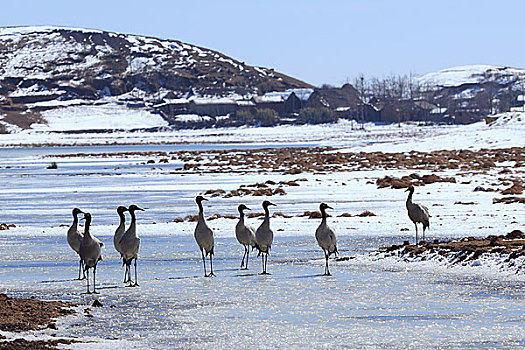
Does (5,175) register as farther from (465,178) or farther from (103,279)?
(103,279)

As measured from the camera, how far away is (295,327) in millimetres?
11133

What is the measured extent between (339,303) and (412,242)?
7.14 m

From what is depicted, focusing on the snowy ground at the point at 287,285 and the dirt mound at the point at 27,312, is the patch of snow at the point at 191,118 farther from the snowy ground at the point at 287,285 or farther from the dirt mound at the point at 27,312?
the dirt mound at the point at 27,312

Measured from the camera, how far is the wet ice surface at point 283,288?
10680mm

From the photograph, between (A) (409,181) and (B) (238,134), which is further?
(B) (238,134)

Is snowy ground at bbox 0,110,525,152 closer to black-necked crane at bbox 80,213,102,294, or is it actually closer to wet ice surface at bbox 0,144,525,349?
wet ice surface at bbox 0,144,525,349

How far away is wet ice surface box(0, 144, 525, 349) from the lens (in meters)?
10.7

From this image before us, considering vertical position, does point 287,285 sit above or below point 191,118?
below

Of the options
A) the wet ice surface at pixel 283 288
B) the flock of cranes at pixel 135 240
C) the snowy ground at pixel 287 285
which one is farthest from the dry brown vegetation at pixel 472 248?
the flock of cranes at pixel 135 240

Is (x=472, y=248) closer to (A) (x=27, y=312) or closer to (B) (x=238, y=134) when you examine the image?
(A) (x=27, y=312)

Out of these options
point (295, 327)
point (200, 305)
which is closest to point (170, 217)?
point (200, 305)

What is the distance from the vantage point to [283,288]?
14102mm

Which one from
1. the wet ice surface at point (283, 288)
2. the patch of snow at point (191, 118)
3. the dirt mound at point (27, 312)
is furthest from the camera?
the patch of snow at point (191, 118)

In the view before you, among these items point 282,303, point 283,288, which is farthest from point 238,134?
point 282,303
